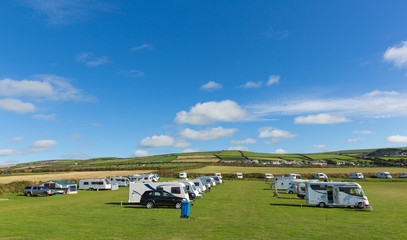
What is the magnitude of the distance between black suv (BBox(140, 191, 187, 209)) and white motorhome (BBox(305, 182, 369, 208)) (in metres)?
14.4

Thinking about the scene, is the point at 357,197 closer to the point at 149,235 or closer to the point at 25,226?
the point at 149,235

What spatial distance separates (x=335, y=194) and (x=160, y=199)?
18.2m

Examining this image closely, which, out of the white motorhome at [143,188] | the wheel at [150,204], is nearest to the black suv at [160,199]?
the wheel at [150,204]

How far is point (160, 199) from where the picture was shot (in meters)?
27.3

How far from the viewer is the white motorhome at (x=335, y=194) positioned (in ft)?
94.7

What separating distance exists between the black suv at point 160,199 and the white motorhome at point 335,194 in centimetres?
1438

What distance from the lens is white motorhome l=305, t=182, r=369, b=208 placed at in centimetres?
2886

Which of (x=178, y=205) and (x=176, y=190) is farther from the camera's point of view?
(x=176, y=190)

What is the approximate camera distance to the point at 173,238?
13.9 m

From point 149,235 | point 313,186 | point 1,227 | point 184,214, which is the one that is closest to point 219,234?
point 149,235

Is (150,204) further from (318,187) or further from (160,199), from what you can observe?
(318,187)

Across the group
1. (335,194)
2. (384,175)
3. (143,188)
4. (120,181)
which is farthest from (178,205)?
(384,175)

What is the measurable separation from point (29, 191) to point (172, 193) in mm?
28815

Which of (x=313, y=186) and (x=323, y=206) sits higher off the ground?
(x=313, y=186)
